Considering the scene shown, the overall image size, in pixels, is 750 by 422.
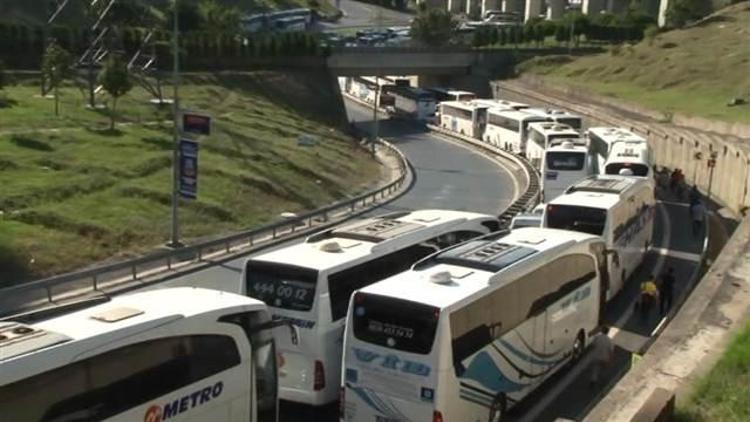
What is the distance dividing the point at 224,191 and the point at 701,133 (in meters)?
28.5

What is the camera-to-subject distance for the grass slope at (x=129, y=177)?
27.6 m

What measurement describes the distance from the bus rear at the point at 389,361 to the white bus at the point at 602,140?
25.4 meters

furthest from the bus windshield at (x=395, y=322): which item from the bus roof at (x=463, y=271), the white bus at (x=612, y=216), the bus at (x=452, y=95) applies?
the bus at (x=452, y=95)

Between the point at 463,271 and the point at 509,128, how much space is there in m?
46.1

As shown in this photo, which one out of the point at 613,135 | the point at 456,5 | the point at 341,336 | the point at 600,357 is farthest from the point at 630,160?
the point at 456,5

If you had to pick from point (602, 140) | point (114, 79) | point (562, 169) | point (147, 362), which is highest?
point (114, 79)

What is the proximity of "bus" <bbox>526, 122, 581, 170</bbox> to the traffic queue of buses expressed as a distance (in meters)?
27.8

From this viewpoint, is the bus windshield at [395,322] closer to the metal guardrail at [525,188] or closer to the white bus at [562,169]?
the metal guardrail at [525,188]

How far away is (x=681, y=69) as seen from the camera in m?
71.6

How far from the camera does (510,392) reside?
15.8 metres

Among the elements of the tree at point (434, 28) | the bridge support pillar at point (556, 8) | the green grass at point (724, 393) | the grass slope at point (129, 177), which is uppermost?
the bridge support pillar at point (556, 8)

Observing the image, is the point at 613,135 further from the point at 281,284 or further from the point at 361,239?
the point at 281,284

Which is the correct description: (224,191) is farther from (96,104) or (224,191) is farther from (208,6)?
(208,6)

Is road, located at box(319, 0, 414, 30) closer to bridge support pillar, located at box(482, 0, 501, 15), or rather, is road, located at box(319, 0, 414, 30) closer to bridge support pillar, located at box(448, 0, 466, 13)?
bridge support pillar, located at box(448, 0, 466, 13)
